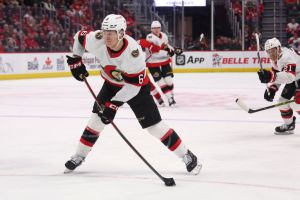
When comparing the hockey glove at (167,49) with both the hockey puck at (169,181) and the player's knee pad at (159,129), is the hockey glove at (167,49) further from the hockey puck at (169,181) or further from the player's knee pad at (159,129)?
the hockey puck at (169,181)

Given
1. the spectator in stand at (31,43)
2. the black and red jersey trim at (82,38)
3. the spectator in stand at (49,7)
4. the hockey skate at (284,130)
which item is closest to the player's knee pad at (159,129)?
the black and red jersey trim at (82,38)

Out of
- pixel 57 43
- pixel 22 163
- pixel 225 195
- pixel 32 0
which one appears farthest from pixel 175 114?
pixel 32 0

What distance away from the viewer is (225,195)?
368 centimetres

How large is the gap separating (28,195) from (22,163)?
1.09 metres

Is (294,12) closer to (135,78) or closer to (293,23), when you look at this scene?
(293,23)

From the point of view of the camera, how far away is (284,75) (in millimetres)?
5711

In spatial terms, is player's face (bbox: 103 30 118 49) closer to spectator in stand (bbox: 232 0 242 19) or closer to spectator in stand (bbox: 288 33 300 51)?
spectator in stand (bbox: 288 33 300 51)

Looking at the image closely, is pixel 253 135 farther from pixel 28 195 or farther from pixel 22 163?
pixel 28 195

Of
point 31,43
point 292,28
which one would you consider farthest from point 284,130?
point 292,28

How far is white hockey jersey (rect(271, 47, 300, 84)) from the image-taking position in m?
5.71

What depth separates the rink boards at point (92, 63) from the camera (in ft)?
49.7

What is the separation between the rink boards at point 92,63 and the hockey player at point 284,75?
8.00 metres

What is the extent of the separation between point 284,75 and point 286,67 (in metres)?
0.12

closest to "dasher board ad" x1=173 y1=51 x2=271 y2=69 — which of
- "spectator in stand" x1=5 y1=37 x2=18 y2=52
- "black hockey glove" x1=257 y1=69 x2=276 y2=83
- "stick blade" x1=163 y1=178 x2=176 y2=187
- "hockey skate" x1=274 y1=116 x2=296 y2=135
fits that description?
"spectator in stand" x1=5 y1=37 x2=18 y2=52
